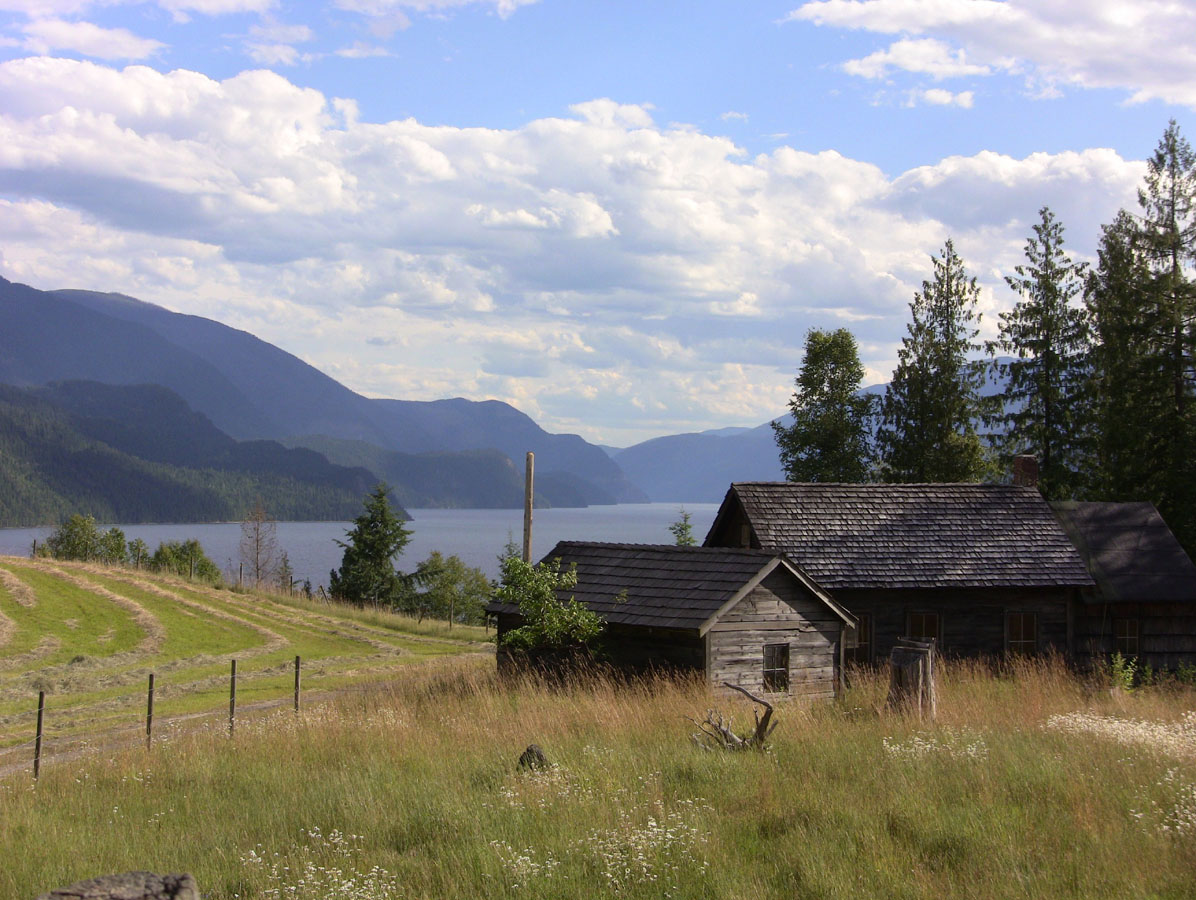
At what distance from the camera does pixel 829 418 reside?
4375 cm

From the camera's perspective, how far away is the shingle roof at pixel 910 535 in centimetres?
2466

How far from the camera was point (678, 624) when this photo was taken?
61.2ft

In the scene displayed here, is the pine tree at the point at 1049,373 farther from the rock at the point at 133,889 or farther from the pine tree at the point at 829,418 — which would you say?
the rock at the point at 133,889

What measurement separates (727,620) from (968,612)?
371 inches

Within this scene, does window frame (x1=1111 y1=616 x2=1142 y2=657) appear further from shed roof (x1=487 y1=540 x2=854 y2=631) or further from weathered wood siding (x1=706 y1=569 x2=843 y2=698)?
weathered wood siding (x1=706 y1=569 x2=843 y2=698)

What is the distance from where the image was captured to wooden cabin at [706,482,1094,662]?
2453cm

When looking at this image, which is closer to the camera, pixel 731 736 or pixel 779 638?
pixel 731 736

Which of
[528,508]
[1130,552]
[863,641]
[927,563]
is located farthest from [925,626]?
[528,508]

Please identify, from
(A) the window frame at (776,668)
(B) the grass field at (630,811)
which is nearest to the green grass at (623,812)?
(B) the grass field at (630,811)

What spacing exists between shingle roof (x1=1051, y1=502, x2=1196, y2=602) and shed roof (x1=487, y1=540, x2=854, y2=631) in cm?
1025

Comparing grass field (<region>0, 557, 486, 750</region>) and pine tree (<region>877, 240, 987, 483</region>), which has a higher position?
pine tree (<region>877, 240, 987, 483</region>)

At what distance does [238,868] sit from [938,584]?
65.4 feet

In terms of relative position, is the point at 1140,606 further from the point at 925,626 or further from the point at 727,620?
the point at 727,620

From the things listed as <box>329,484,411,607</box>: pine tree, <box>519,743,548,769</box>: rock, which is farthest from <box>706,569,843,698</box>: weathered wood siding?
<box>329,484,411,607</box>: pine tree
